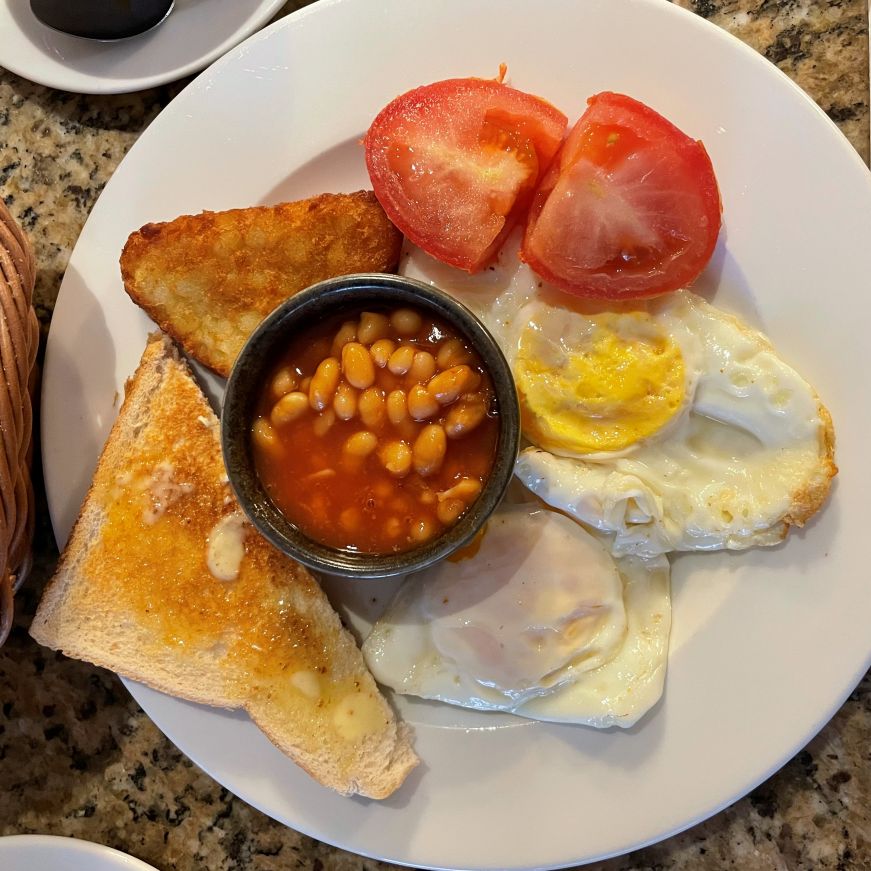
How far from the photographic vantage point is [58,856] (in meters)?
2.35

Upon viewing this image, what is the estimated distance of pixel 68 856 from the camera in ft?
7.70

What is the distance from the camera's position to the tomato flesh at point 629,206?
1952 mm

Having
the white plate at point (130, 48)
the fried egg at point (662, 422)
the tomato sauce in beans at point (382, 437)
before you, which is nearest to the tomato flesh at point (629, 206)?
the fried egg at point (662, 422)

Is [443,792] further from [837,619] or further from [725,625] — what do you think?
[837,619]

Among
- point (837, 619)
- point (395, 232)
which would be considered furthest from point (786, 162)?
point (837, 619)

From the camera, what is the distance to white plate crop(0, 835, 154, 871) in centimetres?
233

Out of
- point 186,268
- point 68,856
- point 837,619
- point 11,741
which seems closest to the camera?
point 837,619

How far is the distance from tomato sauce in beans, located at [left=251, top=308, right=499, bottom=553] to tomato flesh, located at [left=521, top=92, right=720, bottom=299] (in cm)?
40

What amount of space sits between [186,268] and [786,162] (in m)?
1.63

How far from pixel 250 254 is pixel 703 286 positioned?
1252mm

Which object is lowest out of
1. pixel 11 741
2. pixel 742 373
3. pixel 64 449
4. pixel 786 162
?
pixel 11 741

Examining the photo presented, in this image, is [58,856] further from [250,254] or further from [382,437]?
[250,254]

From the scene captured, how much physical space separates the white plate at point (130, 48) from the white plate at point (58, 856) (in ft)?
A: 7.49

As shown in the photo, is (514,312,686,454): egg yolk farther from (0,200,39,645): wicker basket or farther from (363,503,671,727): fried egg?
(0,200,39,645): wicker basket
